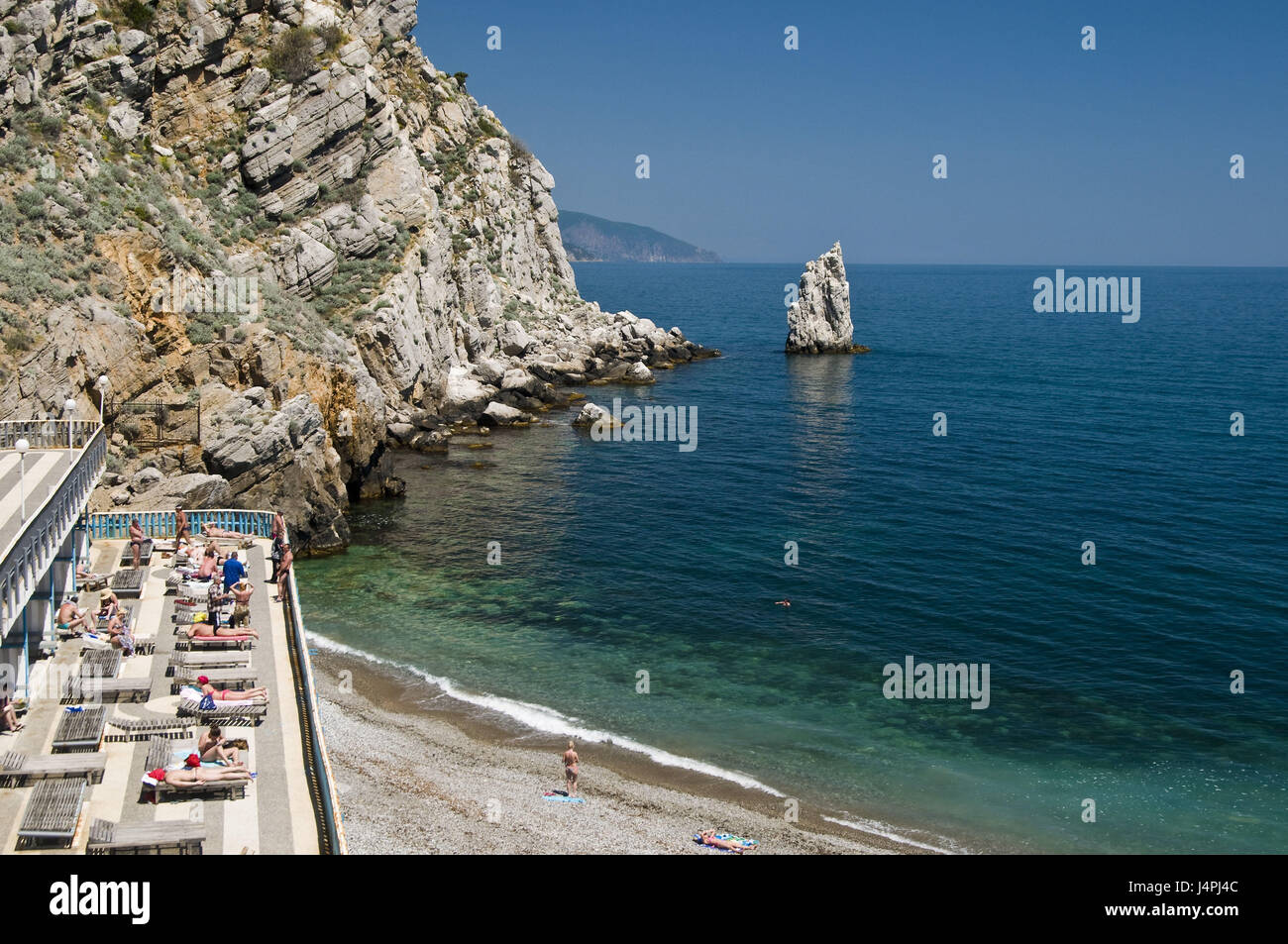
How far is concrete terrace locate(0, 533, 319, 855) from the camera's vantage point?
15.6 meters

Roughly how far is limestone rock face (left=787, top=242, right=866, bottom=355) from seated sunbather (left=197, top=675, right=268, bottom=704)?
85.9m

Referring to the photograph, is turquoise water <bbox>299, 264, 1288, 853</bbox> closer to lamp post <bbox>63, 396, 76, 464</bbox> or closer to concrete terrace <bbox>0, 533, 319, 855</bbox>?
concrete terrace <bbox>0, 533, 319, 855</bbox>

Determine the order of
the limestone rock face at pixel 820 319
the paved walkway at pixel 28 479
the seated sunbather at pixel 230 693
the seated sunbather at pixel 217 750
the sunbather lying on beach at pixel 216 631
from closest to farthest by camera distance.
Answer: the seated sunbather at pixel 217 750, the seated sunbather at pixel 230 693, the paved walkway at pixel 28 479, the sunbather lying on beach at pixel 216 631, the limestone rock face at pixel 820 319

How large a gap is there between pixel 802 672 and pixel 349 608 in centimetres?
1525

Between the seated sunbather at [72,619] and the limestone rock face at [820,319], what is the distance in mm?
84888

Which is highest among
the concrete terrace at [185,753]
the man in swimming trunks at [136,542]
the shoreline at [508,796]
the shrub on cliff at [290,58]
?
the shrub on cliff at [290,58]

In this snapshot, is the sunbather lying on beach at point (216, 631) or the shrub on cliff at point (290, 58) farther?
the shrub on cliff at point (290, 58)

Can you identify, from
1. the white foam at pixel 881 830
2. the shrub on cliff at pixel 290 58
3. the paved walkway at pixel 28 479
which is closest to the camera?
the paved walkway at pixel 28 479

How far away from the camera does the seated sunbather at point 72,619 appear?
866 inches

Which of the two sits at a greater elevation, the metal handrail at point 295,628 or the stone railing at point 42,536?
the stone railing at point 42,536

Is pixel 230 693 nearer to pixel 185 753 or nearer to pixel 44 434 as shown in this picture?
pixel 185 753

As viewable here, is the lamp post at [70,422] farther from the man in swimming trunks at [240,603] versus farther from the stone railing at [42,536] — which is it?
the man in swimming trunks at [240,603]

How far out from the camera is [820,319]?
102 meters

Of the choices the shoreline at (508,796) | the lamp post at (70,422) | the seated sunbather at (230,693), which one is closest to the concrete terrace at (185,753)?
the seated sunbather at (230,693)
